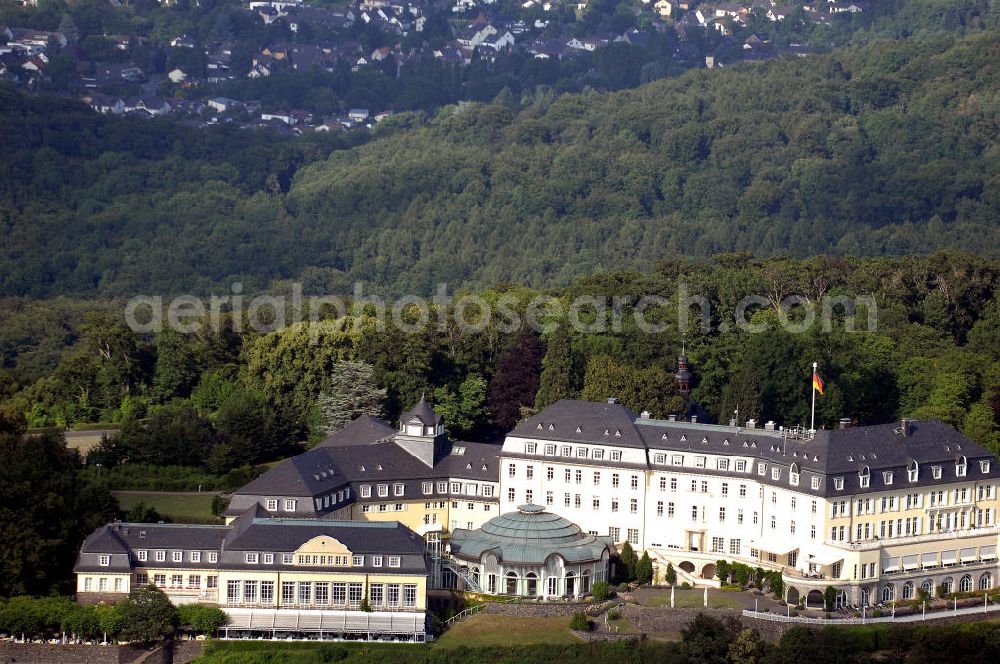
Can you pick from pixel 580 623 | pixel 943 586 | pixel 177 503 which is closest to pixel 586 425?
pixel 580 623

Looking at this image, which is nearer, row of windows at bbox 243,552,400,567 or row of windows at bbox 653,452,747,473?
row of windows at bbox 243,552,400,567

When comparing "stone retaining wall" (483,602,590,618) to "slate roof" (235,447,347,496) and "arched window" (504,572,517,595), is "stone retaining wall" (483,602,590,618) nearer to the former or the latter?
"arched window" (504,572,517,595)

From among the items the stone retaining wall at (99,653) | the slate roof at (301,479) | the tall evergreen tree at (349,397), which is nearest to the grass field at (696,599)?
the slate roof at (301,479)

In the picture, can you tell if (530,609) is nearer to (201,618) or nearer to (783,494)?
(783,494)

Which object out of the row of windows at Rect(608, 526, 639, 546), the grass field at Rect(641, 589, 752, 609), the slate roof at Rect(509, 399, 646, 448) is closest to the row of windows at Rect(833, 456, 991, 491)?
the grass field at Rect(641, 589, 752, 609)

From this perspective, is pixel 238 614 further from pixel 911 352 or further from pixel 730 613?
pixel 911 352

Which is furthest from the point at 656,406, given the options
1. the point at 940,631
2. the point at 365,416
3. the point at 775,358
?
the point at 940,631
